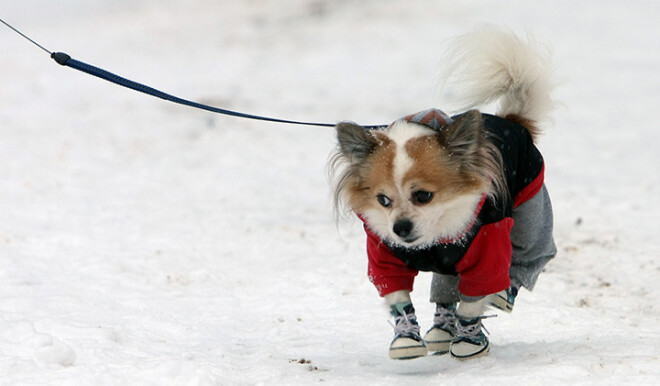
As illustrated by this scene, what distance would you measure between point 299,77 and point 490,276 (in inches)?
420

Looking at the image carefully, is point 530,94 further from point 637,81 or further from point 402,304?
point 637,81

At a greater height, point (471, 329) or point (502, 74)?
point (502, 74)

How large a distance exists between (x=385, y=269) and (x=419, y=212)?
0.34m

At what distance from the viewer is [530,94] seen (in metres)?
4.25

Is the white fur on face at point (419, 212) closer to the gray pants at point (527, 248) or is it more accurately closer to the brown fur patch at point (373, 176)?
the brown fur patch at point (373, 176)

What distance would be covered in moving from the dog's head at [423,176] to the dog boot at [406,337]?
12.8 inches

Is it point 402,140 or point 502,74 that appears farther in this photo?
point 502,74

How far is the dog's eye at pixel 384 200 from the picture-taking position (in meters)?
3.49

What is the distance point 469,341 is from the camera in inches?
145

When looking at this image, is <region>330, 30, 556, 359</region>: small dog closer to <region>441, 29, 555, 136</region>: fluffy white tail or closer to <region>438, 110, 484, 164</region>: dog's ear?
<region>438, 110, 484, 164</region>: dog's ear

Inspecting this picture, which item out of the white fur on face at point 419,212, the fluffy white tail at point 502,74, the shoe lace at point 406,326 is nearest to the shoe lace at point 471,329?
the shoe lace at point 406,326

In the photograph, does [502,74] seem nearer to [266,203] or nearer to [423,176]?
[423,176]

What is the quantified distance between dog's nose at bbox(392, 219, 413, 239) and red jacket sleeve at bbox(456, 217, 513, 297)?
30 cm

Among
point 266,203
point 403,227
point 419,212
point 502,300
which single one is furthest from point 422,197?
point 266,203
